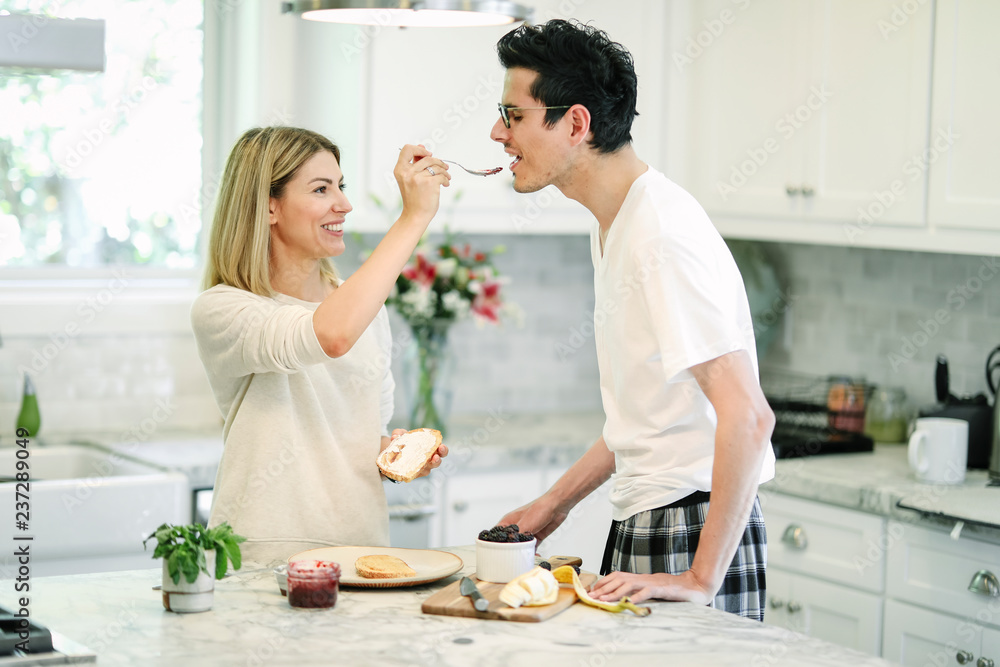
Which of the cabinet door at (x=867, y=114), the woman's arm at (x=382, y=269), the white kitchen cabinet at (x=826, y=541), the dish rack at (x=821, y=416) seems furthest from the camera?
the dish rack at (x=821, y=416)

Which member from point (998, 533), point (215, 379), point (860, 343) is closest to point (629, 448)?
point (215, 379)

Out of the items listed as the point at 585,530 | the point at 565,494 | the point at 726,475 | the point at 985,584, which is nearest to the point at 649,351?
the point at 726,475

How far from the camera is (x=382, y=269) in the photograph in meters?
1.82

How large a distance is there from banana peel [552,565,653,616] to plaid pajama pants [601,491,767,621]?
0.21 metres

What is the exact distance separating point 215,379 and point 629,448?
0.73 meters

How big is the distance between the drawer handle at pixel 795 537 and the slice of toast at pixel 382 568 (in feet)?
5.16

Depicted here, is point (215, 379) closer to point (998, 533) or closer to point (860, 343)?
point (998, 533)

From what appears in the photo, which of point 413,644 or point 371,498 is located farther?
point 371,498

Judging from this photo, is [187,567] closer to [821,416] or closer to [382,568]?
[382,568]

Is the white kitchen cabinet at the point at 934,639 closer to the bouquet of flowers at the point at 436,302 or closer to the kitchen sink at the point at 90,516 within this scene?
the bouquet of flowers at the point at 436,302

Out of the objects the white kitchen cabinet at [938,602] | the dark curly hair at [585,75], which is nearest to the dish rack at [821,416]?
the white kitchen cabinet at [938,602]

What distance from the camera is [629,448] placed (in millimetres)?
1866

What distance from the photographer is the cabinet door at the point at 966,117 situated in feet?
9.11

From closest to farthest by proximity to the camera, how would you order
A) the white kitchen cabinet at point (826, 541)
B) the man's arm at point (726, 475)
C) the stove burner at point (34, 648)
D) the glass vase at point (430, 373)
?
1. the stove burner at point (34, 648)
2. the man's arm at point (726, 475)
3. the white kitchen cabinet at point (826, 541)
4. the glass vase at point (430, 373)
